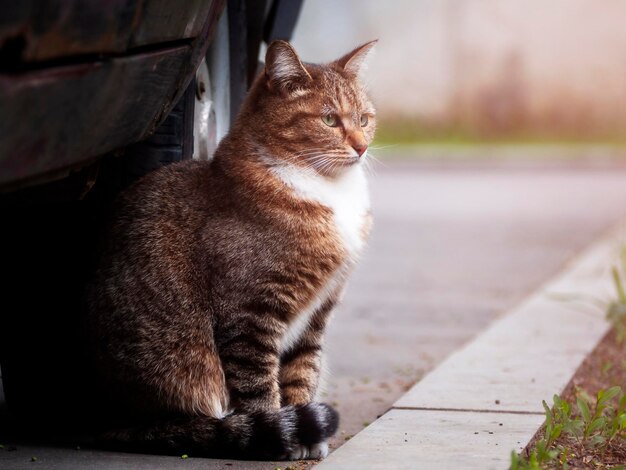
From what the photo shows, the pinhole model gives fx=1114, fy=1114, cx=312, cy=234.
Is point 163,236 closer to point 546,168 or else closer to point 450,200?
point 450,200

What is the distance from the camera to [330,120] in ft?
11.1

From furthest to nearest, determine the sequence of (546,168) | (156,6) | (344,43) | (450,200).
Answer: (344,43)
(546,168)
(450,200)
(156,6)

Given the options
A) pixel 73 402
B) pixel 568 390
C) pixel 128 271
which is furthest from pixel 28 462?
pixel 568 390

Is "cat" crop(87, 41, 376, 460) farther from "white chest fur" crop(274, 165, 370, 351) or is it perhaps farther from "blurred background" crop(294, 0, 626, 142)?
"blurred background" crop(294, 0, 626, 142)

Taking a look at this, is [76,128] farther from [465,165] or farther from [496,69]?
[496,69]

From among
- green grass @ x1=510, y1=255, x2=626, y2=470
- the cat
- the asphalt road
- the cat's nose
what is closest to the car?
the cat

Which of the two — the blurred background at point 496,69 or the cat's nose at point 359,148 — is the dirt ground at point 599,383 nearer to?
the cat's nose at point 359,148

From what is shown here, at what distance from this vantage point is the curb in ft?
9.57

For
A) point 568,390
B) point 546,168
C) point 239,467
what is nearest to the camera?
point 239,467

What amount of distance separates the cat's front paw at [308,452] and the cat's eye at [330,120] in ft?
3.17

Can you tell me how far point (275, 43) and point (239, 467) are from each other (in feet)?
4.08

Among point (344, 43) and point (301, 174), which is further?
point (344, 43)

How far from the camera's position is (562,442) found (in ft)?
10.1

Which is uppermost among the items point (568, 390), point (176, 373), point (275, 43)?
point (275, 43)
